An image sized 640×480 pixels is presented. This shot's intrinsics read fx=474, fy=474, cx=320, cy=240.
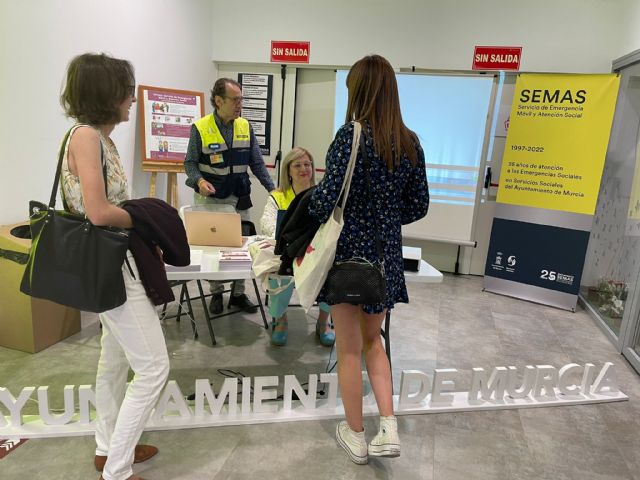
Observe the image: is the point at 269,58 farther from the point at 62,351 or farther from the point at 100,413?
the point at 100,413

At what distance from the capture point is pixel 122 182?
4.86ft

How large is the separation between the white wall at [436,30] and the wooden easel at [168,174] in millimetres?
1569

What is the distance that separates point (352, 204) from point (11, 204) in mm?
2237

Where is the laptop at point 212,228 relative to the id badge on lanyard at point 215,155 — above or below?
below

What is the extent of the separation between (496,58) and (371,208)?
11.2ft

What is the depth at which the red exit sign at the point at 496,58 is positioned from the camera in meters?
4.32

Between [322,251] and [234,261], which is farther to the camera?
[234,261]

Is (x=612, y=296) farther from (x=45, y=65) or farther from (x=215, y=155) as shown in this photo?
(x=45, y=65)

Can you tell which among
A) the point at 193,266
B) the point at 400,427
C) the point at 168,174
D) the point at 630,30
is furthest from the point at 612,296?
the point at 168,174

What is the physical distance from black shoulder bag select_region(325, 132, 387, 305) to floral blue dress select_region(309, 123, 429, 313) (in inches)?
1.0

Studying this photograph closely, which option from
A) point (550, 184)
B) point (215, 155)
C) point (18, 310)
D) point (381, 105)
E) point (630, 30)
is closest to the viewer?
point (381, 105)

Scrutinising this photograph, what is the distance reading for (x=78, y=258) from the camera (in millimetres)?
1388

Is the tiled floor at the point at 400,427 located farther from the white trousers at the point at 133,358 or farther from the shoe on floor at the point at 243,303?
the white trousers at the point at 133,358

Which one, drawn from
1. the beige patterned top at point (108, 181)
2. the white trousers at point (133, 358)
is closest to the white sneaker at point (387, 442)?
the white trousers at point (133, 358)
